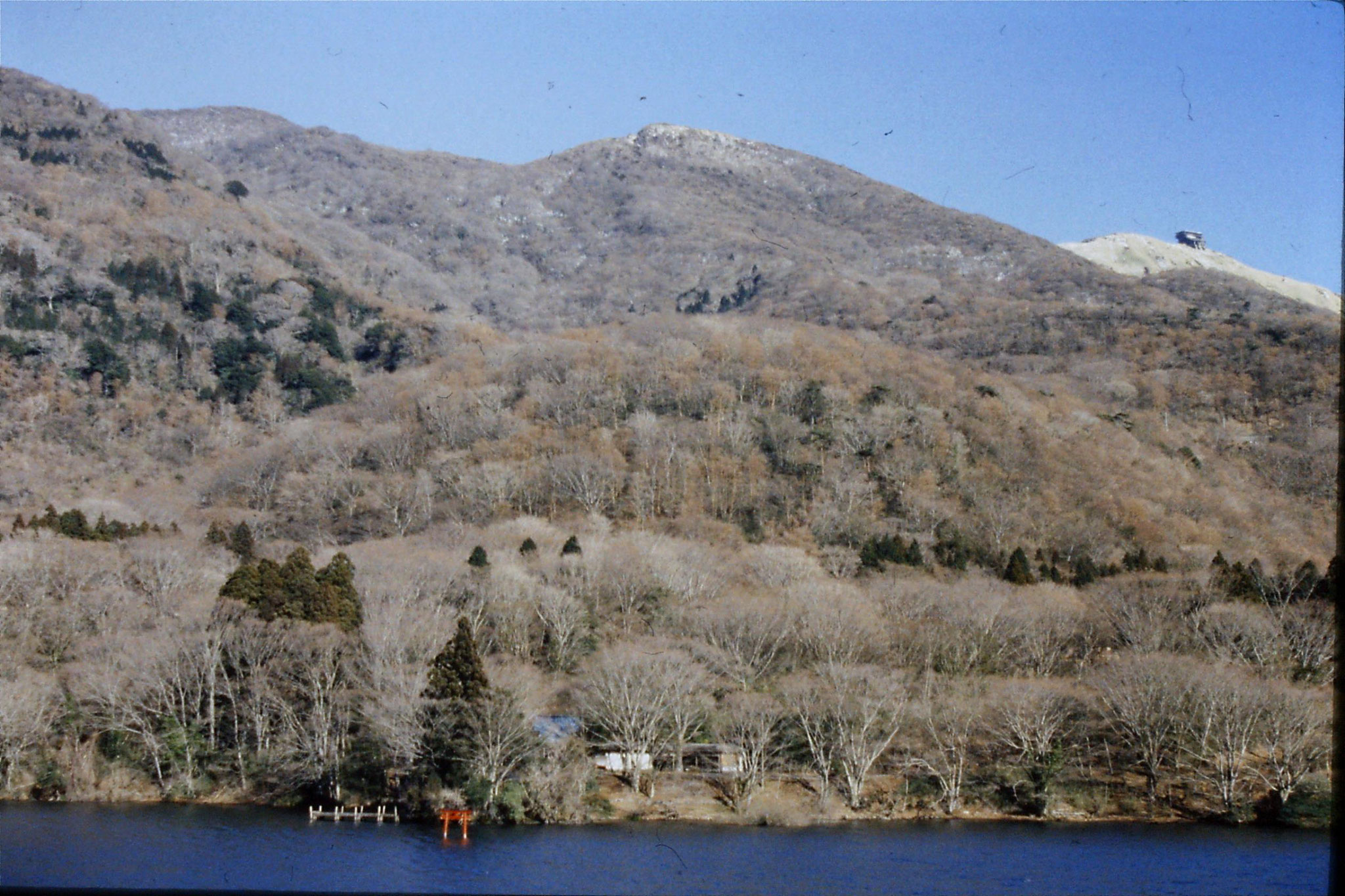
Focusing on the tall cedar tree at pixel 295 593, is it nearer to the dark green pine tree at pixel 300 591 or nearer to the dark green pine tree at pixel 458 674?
the dark green pine tree at pixel 300 591

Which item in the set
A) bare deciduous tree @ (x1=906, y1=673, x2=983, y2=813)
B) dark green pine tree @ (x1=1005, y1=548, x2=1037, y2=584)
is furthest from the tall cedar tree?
dark green pine tree @ (x1=1005, y1=548, x2=1037, y2=584)

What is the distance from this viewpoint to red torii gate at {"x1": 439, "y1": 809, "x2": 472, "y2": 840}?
33875mm

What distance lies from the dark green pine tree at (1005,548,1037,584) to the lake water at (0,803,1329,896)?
18773mm

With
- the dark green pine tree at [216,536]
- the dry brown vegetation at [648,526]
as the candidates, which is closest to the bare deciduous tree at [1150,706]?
the dry brown vegetation at [648,526]

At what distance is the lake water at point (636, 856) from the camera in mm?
27328

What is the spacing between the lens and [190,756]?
3856 cm

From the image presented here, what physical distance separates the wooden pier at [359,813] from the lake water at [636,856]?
0.46 meters

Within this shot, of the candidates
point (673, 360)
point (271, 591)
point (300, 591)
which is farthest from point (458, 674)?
point (673, 360)

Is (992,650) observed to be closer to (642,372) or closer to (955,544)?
(955,544)

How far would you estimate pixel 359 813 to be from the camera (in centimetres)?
3578

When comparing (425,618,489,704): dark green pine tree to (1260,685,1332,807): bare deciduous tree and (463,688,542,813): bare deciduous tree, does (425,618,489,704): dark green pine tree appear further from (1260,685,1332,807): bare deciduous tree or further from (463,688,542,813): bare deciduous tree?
(1260,685,1332,807): bare deciduous tree

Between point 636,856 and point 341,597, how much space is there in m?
18.1

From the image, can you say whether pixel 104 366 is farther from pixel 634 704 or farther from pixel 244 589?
pixel 634 704

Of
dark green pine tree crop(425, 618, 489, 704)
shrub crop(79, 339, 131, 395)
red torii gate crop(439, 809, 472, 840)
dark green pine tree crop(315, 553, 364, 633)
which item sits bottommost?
red torii gate crop(439, 809, 472, 840)
